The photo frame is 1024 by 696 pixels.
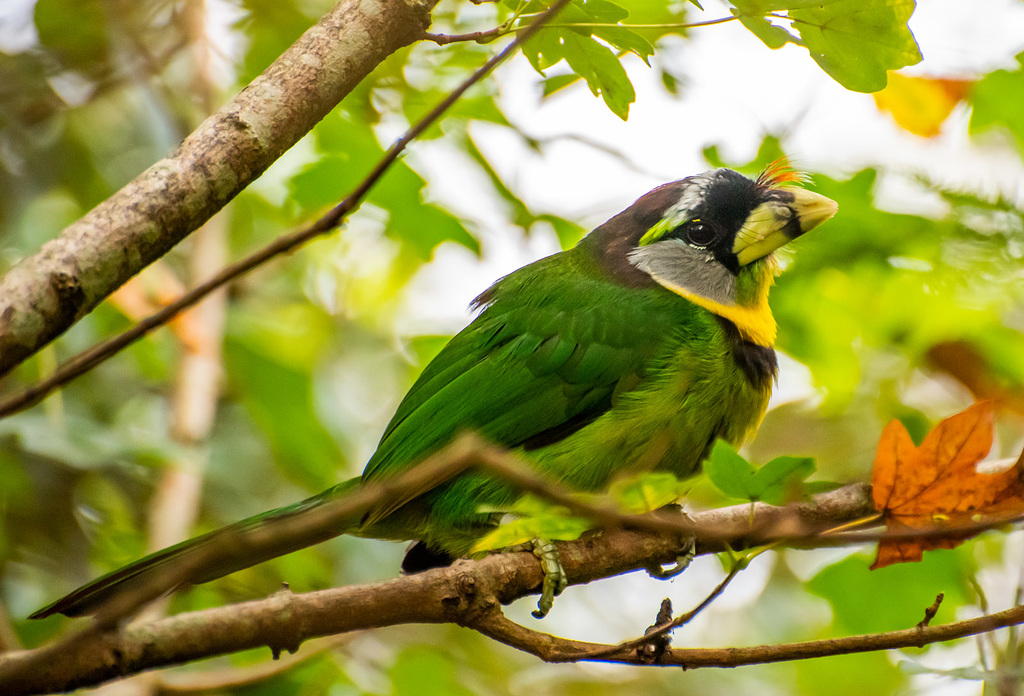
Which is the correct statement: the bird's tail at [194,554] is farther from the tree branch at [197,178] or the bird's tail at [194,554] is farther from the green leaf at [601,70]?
the green leaf at [601,70]

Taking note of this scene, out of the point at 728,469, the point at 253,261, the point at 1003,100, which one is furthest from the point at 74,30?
the point at 1003,100

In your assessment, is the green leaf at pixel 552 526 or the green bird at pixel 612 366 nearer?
the green leaf at pixel 552 526

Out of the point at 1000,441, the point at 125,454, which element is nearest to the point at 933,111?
the point at 1000,441

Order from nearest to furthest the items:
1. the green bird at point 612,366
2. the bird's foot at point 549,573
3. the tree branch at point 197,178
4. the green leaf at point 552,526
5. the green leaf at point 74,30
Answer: the tree branch at point 197,178 → the green leaf at point 552,526 → the bird's foot at point 549,573 → the green bird at point 612,366 → the green leaf at point 74,30

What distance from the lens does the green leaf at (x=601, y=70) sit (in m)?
1.75

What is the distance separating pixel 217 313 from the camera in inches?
132

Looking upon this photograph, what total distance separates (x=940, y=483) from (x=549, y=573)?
0.87m

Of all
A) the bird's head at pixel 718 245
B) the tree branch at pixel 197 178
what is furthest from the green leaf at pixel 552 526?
the bird's head at pixel 718 245

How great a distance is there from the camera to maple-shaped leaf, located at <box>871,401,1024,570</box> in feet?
6.12

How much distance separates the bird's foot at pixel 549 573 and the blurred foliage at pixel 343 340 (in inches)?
29.2

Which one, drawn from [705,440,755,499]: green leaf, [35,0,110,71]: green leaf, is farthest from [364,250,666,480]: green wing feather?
[35,0,110,71]: green leaf

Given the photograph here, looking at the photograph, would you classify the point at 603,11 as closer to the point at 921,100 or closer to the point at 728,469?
the point at 728,469

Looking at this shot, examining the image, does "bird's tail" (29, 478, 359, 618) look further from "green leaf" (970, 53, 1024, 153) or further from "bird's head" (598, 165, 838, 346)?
"green leaf" (970, 53, 1024, 153)

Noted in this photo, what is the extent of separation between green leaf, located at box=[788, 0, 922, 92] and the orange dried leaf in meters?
1.26
